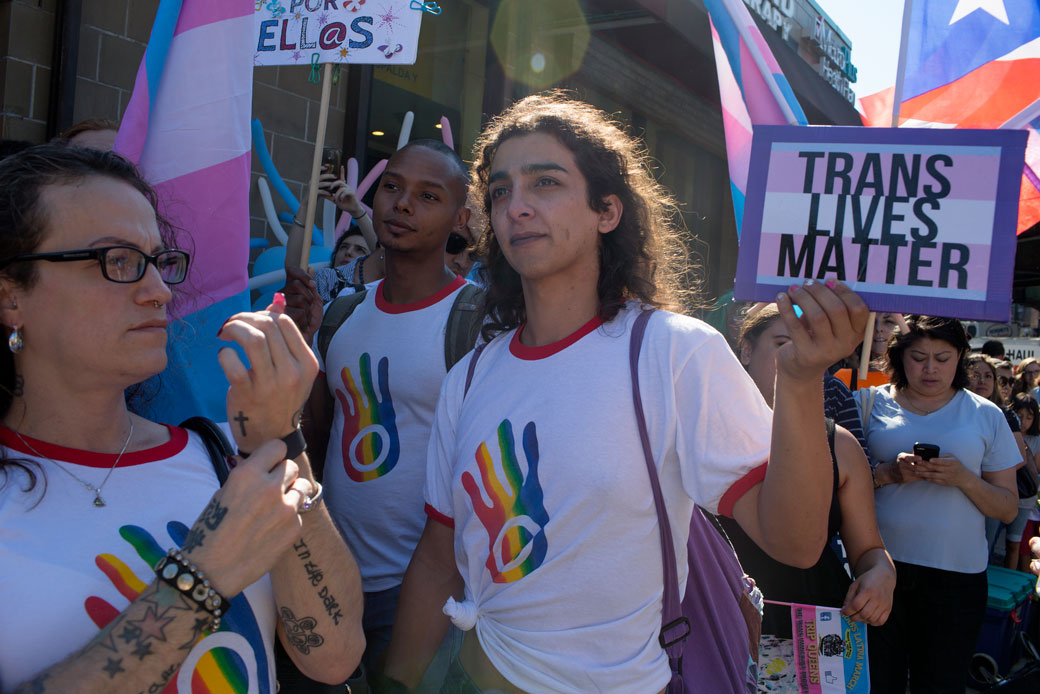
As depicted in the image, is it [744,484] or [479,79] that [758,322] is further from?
[479,79]

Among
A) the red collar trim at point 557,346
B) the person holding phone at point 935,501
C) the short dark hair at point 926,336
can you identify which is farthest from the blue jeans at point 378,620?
the short dark hair at point 926,336

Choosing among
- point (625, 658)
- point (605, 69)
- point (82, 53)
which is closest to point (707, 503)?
point (625, 658)

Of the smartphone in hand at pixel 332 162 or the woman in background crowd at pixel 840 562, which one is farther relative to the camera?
the smartphone in hand at pixel 332 162

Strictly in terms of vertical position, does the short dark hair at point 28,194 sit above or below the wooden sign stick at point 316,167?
below

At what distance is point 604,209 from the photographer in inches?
80.5

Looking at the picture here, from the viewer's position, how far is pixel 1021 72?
11.5 ft

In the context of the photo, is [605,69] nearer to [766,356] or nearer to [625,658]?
[766,356]

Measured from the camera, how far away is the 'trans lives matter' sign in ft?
5.01

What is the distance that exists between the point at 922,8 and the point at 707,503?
2.57 meters

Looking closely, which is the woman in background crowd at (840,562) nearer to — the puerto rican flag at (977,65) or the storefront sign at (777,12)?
the puerto rican flag at (977,65)

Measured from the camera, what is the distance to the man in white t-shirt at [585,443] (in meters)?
1.52

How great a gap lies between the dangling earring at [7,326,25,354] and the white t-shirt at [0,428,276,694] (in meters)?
0.16

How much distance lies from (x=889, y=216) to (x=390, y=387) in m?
1.47

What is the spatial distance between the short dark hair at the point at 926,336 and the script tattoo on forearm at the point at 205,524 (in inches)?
134
